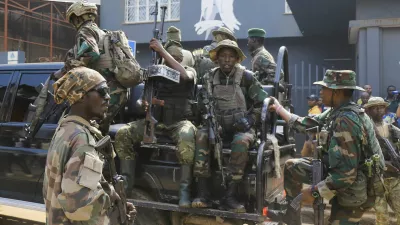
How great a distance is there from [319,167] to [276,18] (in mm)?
11904

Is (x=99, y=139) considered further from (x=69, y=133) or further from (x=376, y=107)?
(x=376, y=107)

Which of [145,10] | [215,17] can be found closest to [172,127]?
[215,17]

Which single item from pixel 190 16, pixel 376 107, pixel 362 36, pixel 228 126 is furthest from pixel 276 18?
pixel 228 126

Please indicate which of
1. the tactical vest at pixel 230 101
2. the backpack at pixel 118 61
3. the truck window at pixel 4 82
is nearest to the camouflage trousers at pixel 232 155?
the tactical vest at pixel 230 101

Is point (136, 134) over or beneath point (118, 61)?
beneath

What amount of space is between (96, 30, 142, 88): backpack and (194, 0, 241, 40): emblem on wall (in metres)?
11.0

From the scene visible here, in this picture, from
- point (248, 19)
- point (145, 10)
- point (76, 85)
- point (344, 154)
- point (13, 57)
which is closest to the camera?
point (76, 85)

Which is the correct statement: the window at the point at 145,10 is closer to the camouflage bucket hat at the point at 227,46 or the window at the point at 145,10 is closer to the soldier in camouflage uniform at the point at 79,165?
the camouflage bucket hat at the point at 227,46

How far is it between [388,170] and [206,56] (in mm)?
2588

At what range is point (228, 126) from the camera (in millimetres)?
3957

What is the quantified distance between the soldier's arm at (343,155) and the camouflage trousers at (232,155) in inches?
25.7

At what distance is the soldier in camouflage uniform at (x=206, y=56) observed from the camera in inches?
194

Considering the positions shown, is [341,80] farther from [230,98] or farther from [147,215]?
[147,215]

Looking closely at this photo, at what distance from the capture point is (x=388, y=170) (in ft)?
16.0
